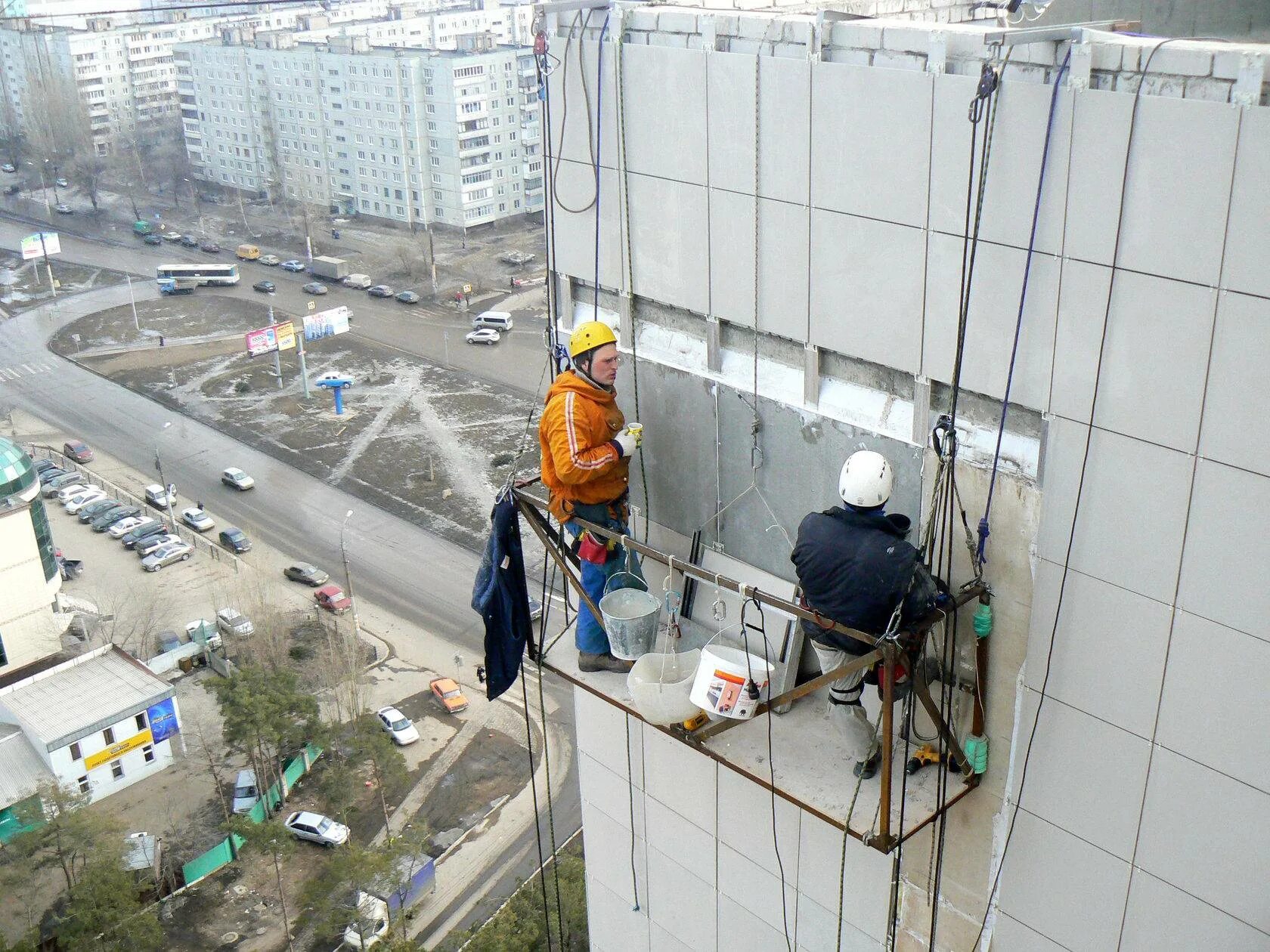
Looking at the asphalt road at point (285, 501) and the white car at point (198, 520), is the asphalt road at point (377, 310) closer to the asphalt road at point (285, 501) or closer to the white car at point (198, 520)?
the asphalt road at point (285, 501)

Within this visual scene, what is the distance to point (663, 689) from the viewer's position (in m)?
6.58

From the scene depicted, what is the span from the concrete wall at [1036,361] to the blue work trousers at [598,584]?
0.65 metres

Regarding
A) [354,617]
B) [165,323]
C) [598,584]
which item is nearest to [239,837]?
[354,617]

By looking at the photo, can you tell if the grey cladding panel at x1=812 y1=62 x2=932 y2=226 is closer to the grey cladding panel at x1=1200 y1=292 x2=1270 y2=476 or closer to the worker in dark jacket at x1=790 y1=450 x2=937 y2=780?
the worker in dark jacket at x1=790 y1=450 x2=937 y2=780

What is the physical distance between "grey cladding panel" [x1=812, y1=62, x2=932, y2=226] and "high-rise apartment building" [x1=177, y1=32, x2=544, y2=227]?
59.1 m

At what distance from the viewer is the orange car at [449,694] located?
103 feet

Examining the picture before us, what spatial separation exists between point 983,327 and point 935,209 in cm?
57

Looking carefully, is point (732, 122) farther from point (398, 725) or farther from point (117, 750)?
point (117, 750)

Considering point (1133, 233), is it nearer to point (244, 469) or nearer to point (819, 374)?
point (819, 374)

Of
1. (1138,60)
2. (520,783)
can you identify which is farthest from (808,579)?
(520,783)

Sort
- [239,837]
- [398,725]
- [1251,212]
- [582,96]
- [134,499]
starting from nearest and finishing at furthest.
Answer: [1251,212] < [582,96] < [239,837] < [398,725] < [134,499]

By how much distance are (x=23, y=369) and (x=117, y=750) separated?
3257 cm

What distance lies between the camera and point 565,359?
7.83 m

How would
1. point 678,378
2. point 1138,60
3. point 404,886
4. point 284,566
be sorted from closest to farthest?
1. point 1138,60
2. point 678,378
3. point 404,886
4. point 284,566
